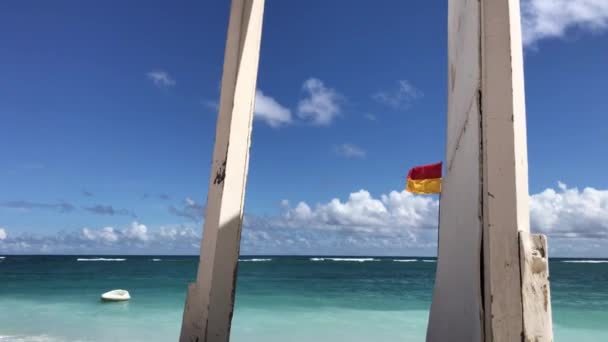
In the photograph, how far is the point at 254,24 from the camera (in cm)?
226

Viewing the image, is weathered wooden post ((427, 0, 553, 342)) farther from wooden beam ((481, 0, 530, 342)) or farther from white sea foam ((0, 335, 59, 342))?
white sea foam ((0, 335, 59, 342))

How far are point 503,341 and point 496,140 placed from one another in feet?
2.19

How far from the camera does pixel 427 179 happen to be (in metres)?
3.81

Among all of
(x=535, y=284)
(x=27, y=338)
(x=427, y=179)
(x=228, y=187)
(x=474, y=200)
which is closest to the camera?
(x=535, y=284)

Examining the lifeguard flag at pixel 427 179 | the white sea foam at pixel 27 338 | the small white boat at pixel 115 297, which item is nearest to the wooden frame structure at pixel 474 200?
the lifeguard flag at pixel 427 179

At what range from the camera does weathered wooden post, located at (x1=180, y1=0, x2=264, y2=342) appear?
2031 mm

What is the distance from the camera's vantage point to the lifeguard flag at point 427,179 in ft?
12.4

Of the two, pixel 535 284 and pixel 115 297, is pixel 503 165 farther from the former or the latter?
pixel 115 297

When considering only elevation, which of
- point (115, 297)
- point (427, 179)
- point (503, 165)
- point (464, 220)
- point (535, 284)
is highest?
point (427, 179)

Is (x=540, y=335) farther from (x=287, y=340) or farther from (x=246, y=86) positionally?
(x=287, y=340)

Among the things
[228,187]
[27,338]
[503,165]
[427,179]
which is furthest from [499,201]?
[27,338]

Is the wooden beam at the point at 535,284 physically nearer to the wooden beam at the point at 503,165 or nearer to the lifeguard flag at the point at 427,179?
the wooden beam at the point at 503,165

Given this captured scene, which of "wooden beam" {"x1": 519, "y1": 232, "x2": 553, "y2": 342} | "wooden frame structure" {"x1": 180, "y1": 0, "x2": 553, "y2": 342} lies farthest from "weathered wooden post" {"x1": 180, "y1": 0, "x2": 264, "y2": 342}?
"wooden beam" {"x1": 519, "y1": 232, "x2": 553, "y2": 342}

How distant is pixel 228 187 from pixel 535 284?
128 centimetres
